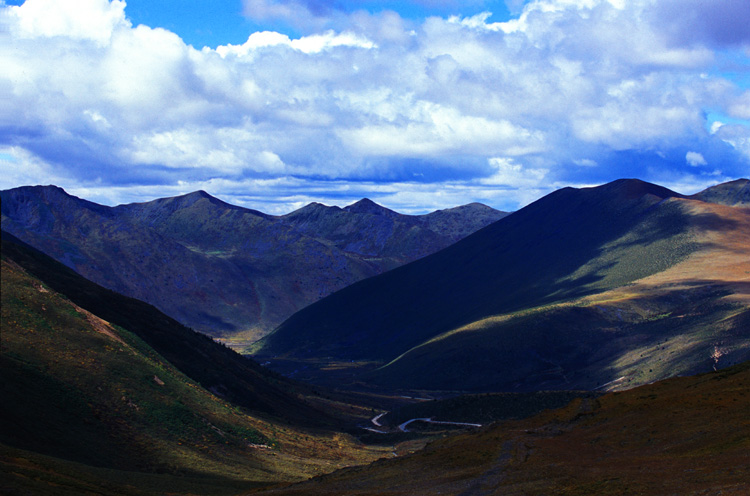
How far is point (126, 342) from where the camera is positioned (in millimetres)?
63906

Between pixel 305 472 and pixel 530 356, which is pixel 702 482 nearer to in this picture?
pixel 305 472

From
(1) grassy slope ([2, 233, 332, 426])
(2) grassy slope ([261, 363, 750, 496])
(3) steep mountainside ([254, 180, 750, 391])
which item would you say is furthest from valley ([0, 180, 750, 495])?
(3) steep mountainside ([254, 180, 750, 391])

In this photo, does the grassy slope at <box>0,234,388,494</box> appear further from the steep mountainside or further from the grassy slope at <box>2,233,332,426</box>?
the steep mountainside

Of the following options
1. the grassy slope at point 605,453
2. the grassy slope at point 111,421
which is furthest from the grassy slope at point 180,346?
the grassy slope at point 605,453

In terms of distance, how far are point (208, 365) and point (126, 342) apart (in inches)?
812

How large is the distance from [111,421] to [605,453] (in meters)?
33.3

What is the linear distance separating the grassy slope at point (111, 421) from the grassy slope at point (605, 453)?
9973 mm

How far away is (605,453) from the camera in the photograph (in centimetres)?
3538

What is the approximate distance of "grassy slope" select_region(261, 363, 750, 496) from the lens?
92.4ft

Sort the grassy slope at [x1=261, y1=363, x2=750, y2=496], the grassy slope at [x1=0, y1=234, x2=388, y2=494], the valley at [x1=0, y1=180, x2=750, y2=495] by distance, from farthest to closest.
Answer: the grassy slope at [x1=0, y1=234, x2=388, y2=494]
the valley at [x1=0, y1=180, x2=750, y2=495]
the grassy slope at [x1=261, y1=363, x2=750, y2=496]

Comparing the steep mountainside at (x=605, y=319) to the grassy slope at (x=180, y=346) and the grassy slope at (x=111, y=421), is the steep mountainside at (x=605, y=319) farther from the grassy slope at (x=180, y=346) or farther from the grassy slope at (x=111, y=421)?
the grassy slope at (x=111, y=421)

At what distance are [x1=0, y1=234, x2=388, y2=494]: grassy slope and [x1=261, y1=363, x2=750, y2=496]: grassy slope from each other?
32.7 ft

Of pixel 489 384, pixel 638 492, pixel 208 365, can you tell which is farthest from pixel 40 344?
pixel 489 384

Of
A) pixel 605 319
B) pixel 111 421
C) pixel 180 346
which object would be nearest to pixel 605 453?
pixel 111 421
